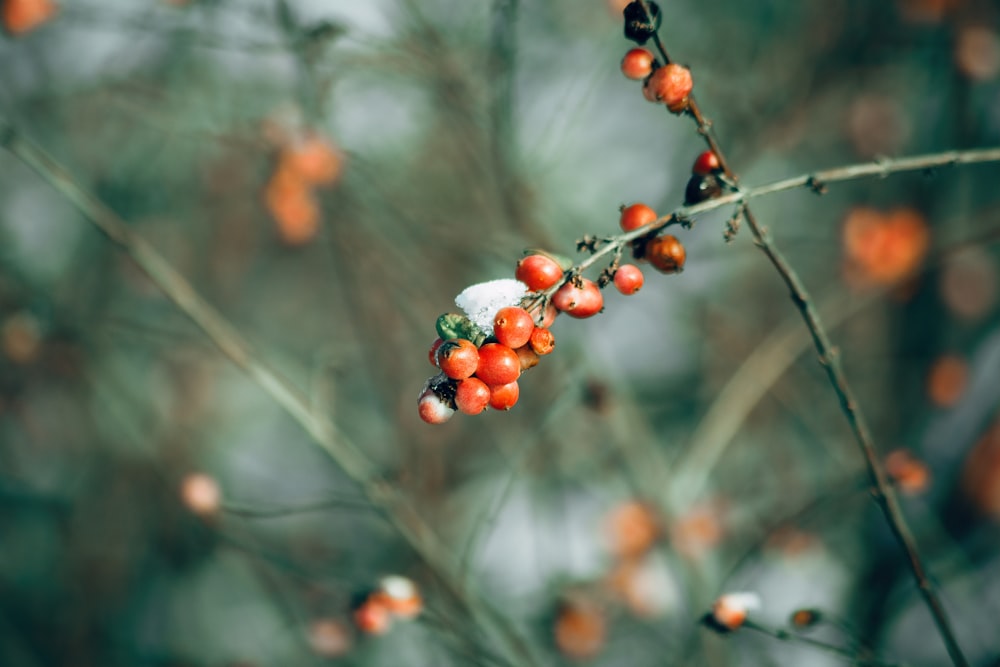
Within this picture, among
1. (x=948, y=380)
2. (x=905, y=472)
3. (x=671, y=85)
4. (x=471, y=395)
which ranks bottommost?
(x=471, y=395)

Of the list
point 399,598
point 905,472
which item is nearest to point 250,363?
point 399,598

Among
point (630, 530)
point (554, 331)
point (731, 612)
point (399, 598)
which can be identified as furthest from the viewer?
point (554, 331)

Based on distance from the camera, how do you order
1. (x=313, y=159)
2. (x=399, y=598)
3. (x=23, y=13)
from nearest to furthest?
(x=399, y=598) → (x=23, y=13) → (x=313, y=159)

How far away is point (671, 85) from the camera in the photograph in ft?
3.53

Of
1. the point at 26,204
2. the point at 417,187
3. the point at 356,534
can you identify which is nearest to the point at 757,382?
the point at 417,187

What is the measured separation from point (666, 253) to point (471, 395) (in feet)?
1.41

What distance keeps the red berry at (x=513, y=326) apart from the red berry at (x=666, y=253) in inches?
10.9

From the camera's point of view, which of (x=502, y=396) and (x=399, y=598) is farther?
(x=399, y=598)

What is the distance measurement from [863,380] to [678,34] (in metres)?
2.68

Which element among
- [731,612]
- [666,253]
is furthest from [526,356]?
[731,612]

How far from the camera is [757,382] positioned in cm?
242

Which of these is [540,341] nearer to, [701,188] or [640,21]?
[701,188]

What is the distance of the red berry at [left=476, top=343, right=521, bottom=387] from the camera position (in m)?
1.05

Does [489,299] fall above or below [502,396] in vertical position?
above
